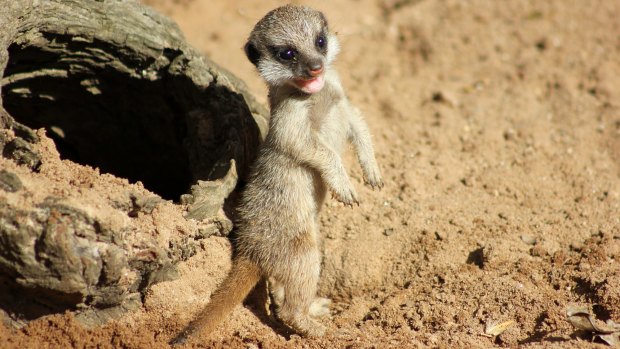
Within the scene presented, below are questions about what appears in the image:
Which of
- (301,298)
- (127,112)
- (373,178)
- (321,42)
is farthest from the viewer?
(127,112)

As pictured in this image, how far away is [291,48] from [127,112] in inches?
65.0

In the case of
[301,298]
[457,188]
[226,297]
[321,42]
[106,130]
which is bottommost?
[226,297]

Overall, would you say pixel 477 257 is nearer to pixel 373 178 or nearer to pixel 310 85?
pixel 373 178

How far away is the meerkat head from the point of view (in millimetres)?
4059

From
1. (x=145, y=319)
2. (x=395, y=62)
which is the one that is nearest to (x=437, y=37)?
(x=395, y=62)

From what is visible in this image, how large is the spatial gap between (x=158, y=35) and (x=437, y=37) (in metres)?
3.65

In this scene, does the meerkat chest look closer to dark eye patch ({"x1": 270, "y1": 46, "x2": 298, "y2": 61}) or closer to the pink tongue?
the pink tongue

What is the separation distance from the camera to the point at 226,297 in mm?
3877

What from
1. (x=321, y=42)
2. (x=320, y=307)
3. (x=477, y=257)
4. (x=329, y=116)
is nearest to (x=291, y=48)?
(x=321, y=42)

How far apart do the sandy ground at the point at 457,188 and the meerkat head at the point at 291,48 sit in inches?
47.3

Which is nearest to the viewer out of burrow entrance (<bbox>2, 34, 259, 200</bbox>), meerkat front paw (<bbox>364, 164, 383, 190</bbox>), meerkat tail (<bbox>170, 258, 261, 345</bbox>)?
meerkat tail (<bbox>170, 258, 261, 345</bbox>)

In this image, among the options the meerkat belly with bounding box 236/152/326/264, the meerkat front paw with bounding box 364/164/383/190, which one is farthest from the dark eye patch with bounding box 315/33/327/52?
the meerkat front paw with bounding box 364/164/383/190

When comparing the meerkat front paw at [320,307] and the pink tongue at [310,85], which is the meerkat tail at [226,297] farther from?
the pink tongue at [310,85]

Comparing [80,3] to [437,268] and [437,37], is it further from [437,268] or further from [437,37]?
[437,37]
